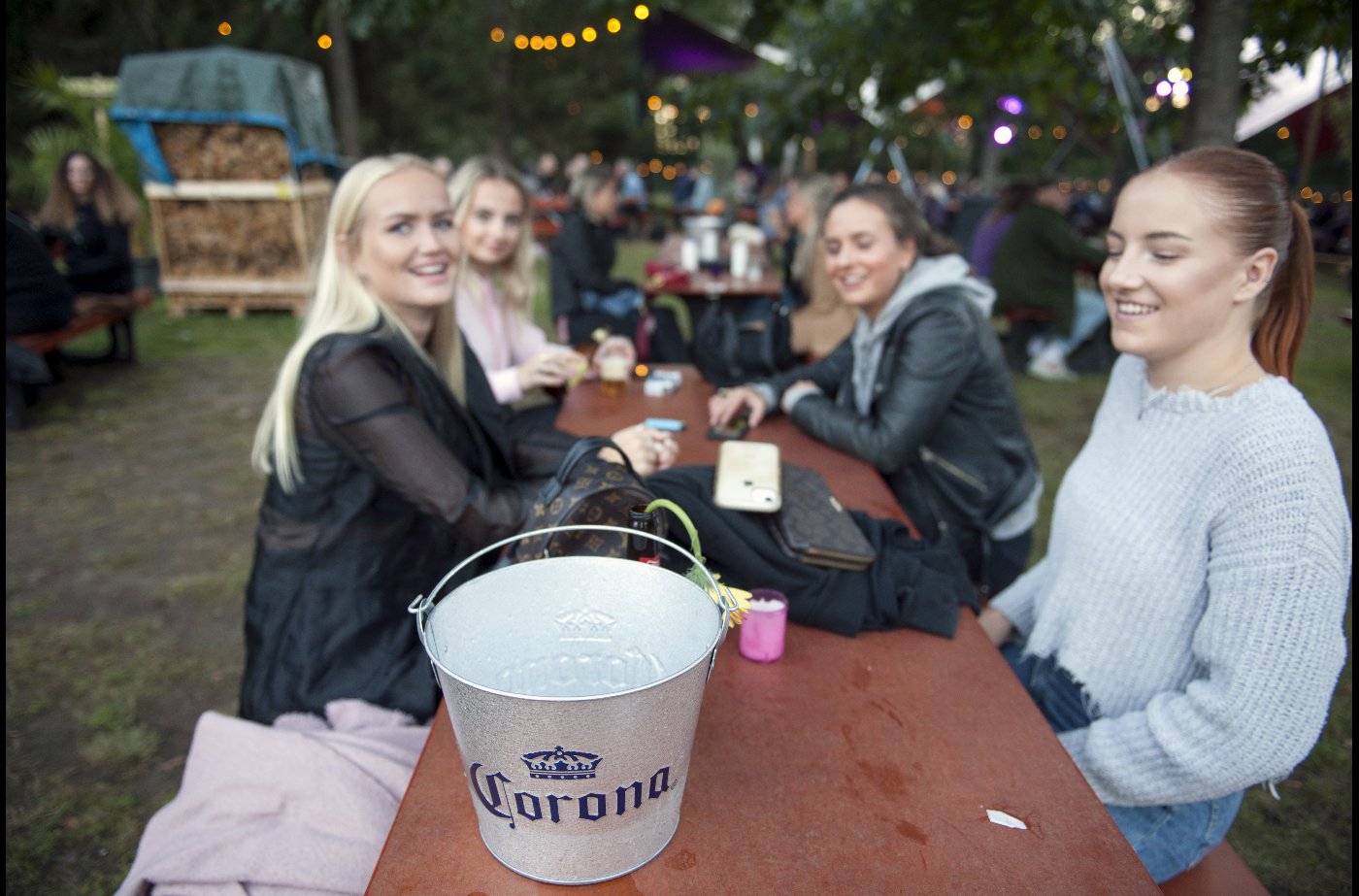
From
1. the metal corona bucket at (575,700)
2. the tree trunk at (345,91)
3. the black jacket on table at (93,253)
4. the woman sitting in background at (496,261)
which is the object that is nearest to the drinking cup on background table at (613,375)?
the woman sitting in background at (496,261)

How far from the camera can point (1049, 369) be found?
7.31m

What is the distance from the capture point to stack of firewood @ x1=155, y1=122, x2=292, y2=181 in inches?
353

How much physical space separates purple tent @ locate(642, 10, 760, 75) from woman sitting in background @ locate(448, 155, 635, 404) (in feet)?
35.7

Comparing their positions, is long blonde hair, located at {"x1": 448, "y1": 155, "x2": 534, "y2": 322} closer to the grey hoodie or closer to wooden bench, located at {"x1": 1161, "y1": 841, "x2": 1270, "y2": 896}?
the grey hoodie

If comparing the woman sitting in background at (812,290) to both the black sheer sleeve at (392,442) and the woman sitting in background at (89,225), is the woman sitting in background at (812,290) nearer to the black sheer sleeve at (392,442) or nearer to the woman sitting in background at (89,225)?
the black sheer sleeve at (392,442)

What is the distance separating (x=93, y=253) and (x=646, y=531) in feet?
27.1

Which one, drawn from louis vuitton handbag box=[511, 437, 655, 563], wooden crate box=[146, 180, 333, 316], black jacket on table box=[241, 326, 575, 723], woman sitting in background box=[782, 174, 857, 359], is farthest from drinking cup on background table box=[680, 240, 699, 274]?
louis vuitton handbag box=[511, 437, 655, 563]

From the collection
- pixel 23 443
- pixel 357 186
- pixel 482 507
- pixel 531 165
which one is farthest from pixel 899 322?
pixel 531 165

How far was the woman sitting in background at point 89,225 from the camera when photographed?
24.1 ft

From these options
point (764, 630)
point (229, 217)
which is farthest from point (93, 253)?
point (764, 630)

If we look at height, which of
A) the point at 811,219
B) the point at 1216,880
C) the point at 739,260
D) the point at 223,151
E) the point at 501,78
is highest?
the point at 501,78

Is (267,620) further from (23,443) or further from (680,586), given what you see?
(23,443)

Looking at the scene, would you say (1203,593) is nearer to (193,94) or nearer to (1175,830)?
(1175,830)

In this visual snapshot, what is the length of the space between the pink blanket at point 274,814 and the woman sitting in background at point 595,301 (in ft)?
14.9
